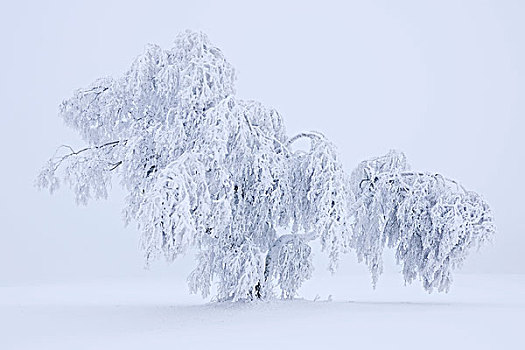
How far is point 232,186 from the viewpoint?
16.5m

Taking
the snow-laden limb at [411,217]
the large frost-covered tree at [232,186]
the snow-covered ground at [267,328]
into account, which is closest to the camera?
the snow-covered ground at [267,328]

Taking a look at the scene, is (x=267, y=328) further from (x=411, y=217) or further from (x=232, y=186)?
(x=411, y=217)

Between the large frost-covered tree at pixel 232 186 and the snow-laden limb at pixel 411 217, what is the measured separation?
1.4 inches

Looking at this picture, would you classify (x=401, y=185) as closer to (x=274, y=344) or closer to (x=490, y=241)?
(x=490, y=241)

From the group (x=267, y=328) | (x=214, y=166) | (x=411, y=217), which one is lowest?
(x=267, y=328)

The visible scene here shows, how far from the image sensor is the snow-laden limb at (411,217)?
19203 millimetres

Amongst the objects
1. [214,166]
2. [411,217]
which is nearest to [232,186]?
[214,166]

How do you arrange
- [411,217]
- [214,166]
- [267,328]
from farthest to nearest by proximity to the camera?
[411,217] → [214,166] → [267,328]

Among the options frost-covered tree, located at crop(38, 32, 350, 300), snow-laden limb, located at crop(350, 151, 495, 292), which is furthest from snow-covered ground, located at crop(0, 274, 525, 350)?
snow-laden limb, located at crop(350, 151, 495, 292)

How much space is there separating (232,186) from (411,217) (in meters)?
6.14

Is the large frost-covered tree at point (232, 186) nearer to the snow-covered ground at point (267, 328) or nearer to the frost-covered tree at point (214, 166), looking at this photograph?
the frost-covered tree at point (214, 166)

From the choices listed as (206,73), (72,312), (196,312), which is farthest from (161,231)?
(72,312)

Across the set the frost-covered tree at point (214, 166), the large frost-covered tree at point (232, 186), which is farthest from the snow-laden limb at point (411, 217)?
the frost-covered tree at point (214, 166)

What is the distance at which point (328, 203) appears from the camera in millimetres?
16547
